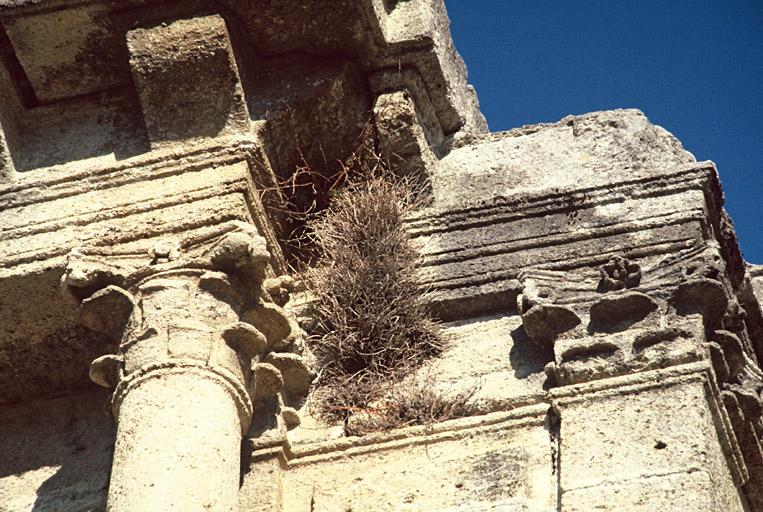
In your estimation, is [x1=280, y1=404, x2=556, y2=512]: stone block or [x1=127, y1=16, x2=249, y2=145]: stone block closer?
[x1=280, y1=404, x2=556, y2=512]: stone block

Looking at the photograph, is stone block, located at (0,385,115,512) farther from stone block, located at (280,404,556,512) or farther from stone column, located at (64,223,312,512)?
stone block, located at (280,404,556,512)

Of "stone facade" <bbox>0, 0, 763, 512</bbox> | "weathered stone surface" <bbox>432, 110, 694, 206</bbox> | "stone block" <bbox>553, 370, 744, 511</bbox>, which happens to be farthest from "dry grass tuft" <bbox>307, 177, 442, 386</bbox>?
"stone block" <bbox>553, 370, 744, 511</bbox>

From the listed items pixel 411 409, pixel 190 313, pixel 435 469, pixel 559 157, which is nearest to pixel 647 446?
pixel 435 469

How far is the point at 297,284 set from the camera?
771 cm

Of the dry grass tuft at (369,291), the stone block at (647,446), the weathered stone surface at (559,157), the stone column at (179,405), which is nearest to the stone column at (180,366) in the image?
the stone column at (179,405)

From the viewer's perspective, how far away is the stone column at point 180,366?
19.9ft

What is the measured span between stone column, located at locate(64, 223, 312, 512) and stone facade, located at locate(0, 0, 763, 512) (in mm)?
12

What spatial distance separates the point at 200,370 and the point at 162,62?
1643mm

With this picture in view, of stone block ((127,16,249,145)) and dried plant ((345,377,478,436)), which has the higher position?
stone block ((127,16,249,145))

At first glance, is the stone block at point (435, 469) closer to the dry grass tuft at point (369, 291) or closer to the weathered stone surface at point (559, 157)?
the dry grass tuft at point (369, 291)

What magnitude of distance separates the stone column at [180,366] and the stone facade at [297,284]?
0.04ft

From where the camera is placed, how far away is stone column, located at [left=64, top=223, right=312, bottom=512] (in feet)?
19.9

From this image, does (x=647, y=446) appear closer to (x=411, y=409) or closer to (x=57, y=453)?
(x=411, y=409)

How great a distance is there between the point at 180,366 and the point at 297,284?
4.54ft
